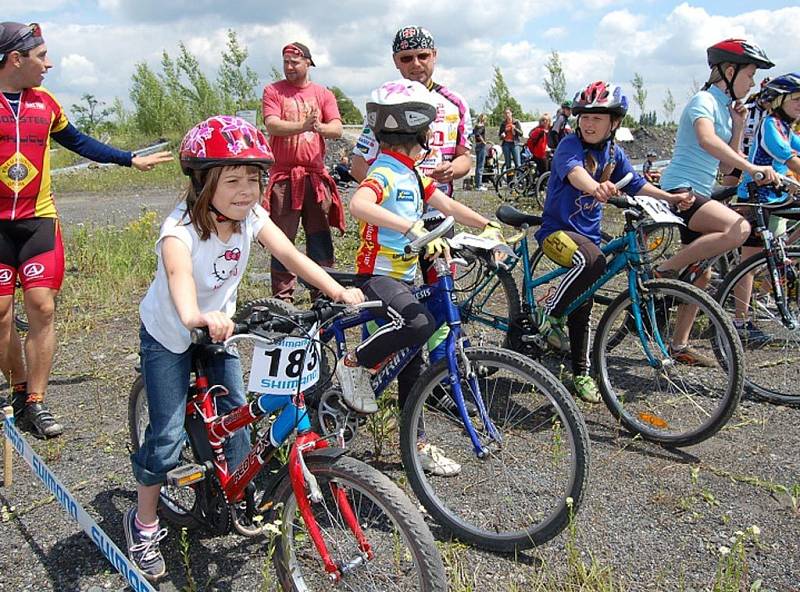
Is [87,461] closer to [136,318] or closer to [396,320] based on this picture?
[396,320]

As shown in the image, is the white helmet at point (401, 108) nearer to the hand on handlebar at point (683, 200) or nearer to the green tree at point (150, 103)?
the hand on handlebar at point (683, 200)

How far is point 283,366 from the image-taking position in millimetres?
2377

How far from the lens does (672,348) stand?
4.21m

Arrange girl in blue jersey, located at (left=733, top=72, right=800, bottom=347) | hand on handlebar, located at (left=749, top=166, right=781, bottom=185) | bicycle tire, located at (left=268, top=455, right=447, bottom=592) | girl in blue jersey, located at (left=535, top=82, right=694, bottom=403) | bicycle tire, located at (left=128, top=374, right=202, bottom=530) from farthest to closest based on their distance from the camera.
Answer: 1. girl in blue jersey, located at (left=733, top=72, right=800, bottom=347)
2. hand on handlebar, located at (left=749, top=166, right=781, bottom=185)
3. girl in blue jersey, located at (left=535, top=82, right=694, bottom=403)
4. bicycle tire, located at (left=128, top=374, right=202, bottom=530)
5. bicycle tire, located at (left=268, top=455, right=447, bottom=592)

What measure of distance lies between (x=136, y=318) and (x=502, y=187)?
45.3 ft

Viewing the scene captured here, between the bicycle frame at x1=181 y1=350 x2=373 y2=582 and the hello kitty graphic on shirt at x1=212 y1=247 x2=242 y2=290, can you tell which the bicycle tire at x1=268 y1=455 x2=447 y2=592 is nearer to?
the bicycle frame at x1=181 y1=350 x2=373 y2=582

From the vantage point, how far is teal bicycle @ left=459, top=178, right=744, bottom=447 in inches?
146

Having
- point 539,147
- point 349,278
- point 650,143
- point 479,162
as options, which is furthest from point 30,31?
point 650,143

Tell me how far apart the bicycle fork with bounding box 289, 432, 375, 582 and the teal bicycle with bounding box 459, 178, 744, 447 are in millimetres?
2112

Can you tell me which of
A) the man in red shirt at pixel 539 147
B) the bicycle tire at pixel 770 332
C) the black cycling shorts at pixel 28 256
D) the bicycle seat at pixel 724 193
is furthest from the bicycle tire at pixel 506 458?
the man in red shirt at pixel 539 147

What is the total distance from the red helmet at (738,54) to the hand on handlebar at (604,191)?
5.15ft

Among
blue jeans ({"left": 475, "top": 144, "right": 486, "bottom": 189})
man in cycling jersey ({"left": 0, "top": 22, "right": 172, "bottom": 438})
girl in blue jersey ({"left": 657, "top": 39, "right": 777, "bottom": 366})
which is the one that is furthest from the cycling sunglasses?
blue jeans ({"left": 475, "top": 144, "right": 486, "bottom": 189})

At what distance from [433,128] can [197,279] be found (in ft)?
8.41

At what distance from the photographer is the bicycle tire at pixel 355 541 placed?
224cm
